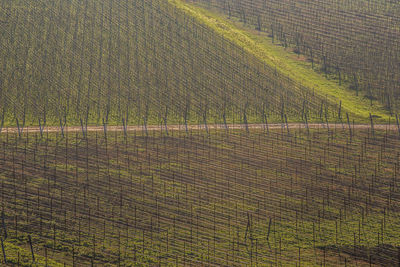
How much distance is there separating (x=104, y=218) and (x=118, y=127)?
49.8ft

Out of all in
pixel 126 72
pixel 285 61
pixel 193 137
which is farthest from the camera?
pixel 285 61

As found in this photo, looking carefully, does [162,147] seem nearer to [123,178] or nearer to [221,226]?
[123,178]

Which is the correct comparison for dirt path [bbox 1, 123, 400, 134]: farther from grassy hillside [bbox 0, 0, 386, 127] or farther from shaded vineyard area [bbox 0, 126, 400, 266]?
grassy hillside [bbox 0, 0, 386, 127]

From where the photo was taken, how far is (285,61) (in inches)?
3066

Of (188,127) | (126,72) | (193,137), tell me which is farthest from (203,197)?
(126,72)

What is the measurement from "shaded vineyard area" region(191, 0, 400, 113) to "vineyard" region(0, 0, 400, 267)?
35 centimetres

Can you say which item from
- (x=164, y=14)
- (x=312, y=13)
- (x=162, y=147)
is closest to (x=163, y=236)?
(x=162, y=147)

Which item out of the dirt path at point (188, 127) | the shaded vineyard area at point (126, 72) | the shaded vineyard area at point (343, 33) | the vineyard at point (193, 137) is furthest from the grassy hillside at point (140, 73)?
the shaded vineyard area at point (343, 33)

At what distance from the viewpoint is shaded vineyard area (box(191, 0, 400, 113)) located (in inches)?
2931

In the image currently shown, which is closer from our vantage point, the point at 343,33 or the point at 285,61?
the point at 285,61

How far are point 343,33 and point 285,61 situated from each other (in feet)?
48.6

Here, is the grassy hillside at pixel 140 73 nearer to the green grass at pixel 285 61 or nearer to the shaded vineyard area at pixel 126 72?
the shaded vineyard area at pixel 126 72

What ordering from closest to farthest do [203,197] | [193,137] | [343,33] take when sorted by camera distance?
1. [203,197]
2. [193,137]
3. [343,33]

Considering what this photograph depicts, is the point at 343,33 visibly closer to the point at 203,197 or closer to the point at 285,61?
the point at 285,61
